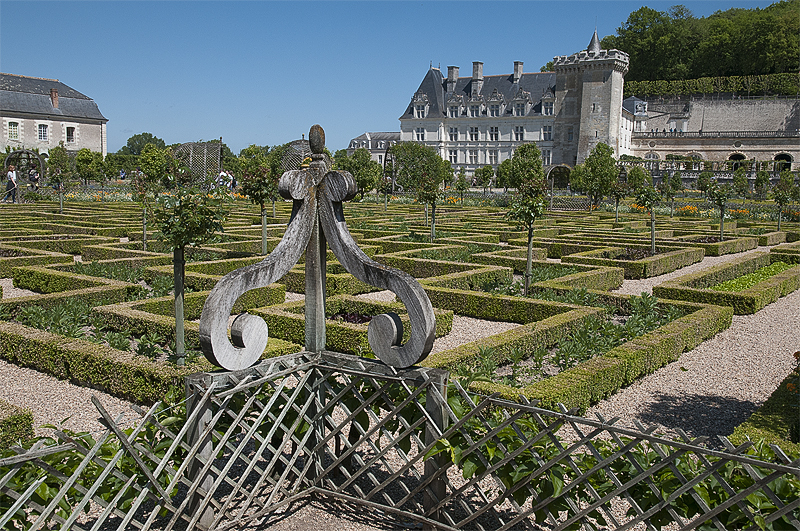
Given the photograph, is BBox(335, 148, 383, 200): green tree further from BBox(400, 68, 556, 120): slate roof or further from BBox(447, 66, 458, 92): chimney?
BBox(447, 66, 458, 92): chimney

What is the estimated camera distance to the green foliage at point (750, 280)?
39.7ft

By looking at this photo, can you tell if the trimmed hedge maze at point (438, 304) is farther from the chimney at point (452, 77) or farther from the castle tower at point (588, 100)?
the chimney at point (452, 77)

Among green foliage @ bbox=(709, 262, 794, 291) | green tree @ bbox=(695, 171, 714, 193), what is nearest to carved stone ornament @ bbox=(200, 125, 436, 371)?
green foliage @ bbox=(709, 262, 794, 291)

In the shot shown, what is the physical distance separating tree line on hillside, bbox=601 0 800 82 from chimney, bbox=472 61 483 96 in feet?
73.8

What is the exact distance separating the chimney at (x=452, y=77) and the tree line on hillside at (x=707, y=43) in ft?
76.8

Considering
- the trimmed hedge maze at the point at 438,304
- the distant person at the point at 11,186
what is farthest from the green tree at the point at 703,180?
the distant person at the point at 11,186

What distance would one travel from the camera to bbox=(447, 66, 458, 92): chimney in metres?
71.1

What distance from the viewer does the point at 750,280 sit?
12.9 metres

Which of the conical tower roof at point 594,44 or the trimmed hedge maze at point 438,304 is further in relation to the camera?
the conical tower roof at point 594,44

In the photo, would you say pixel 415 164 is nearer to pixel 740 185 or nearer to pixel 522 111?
pixel 522 111

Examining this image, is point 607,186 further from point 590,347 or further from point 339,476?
point 339,476

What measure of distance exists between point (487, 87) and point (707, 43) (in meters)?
27.8

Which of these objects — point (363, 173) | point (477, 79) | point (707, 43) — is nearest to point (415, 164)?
point (363, 173)

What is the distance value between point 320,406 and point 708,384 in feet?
16.2
